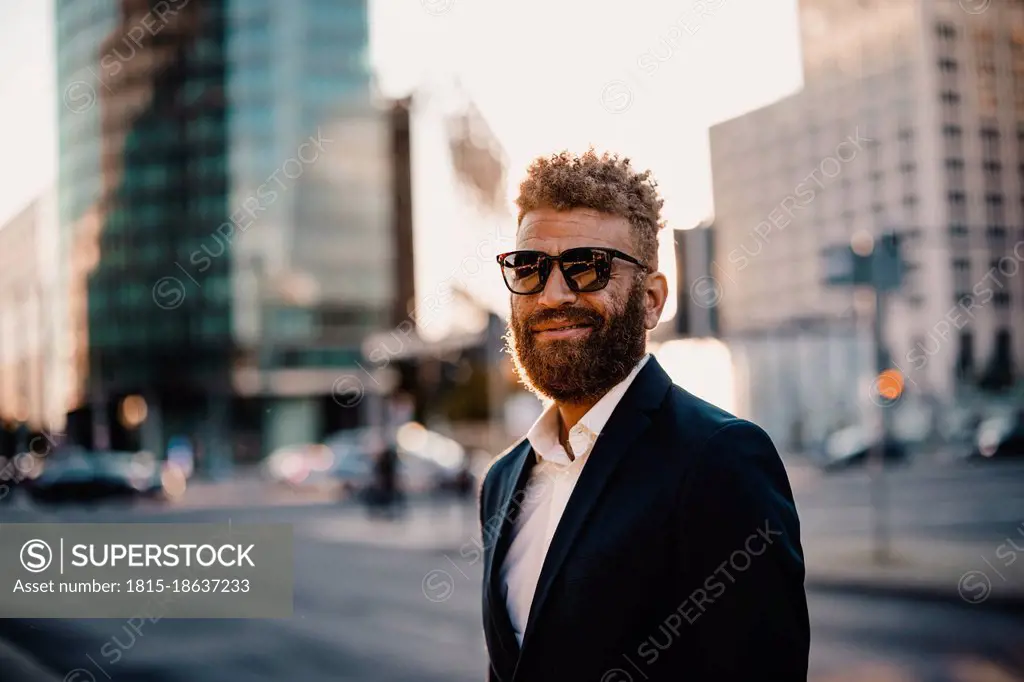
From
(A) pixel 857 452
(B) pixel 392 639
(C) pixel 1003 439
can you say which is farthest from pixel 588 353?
(A) pixel 857 452

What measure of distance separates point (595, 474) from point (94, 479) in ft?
73.6

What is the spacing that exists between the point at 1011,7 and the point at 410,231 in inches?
2027

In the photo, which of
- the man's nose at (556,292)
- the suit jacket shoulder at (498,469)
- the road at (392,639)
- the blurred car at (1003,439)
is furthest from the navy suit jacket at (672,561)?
the blurred car at (1003,439)

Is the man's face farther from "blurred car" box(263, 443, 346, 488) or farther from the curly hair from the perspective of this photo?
"blurred car" box(263, 443, 346, 488)

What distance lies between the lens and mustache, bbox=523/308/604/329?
202 centimetres

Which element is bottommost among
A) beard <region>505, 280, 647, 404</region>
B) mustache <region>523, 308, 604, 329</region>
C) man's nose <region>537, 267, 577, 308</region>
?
beard <region>505, 280, 647, 404</region>

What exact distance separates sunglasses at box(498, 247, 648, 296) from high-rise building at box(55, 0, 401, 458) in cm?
4898

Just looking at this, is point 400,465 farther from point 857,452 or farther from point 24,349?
point 857,452

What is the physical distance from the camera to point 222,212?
5347 cm

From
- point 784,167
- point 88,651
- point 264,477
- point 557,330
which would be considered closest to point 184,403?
point 264,477

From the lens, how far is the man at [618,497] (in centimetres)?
164

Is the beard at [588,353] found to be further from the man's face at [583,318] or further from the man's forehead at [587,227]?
the man's forehead at [587,227]

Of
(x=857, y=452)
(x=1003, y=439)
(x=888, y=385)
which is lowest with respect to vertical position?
(x=857, y=452)

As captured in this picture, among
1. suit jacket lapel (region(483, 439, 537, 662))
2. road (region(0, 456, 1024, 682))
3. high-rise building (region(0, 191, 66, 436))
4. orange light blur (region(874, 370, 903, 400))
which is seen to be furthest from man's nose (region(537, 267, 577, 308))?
orange light blur (region(874, 370, 903, 400))
